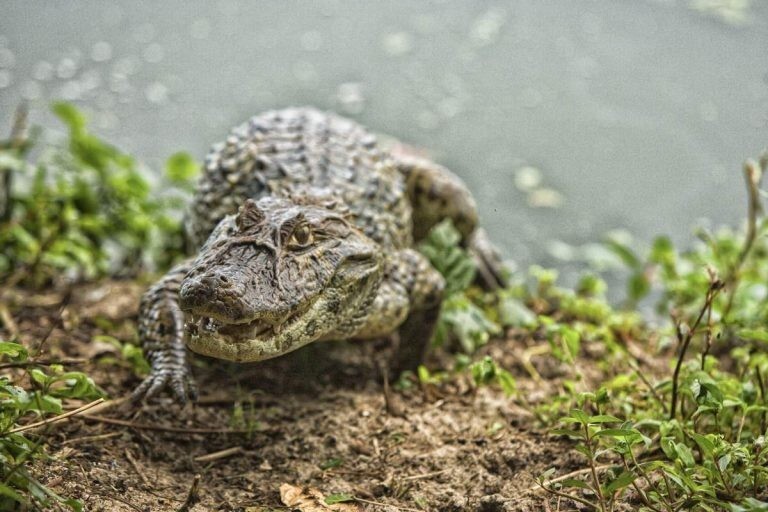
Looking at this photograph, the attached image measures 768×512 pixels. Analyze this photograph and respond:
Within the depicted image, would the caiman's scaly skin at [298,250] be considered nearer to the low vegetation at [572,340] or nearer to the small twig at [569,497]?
the low vegetation at [572,340]

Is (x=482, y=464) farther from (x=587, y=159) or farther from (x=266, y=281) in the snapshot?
(x=587, y=159)

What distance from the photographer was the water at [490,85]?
656 cm

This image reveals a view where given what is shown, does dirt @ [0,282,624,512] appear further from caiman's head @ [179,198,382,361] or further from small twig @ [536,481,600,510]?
caiman's head @ [179,198,382,361]

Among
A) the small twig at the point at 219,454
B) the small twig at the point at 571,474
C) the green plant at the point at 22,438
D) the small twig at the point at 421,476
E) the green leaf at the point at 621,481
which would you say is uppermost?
the green plant at the point at 22,438

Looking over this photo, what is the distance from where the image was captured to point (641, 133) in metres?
7.25

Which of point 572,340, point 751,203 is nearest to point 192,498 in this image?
point 572,340

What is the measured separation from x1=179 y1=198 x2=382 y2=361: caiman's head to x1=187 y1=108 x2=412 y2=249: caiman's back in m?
0.32

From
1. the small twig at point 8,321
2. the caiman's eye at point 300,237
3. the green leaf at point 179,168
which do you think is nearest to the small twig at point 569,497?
the caiman's eye at point 300,237

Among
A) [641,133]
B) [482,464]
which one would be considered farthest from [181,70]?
[482,464]

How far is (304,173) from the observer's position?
12.2 feet

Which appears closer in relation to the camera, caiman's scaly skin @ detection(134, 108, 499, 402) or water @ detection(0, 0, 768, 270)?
caiman's scaly skin @ detection(134, 108, 499, 402)

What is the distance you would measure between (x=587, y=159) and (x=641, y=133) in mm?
726

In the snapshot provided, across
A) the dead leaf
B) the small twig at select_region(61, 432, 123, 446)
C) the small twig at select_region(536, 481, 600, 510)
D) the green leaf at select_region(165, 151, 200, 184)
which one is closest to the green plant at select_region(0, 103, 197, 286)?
the green leaf at select_region(165, 151, 200, 184)

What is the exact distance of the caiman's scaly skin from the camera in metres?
2.58
